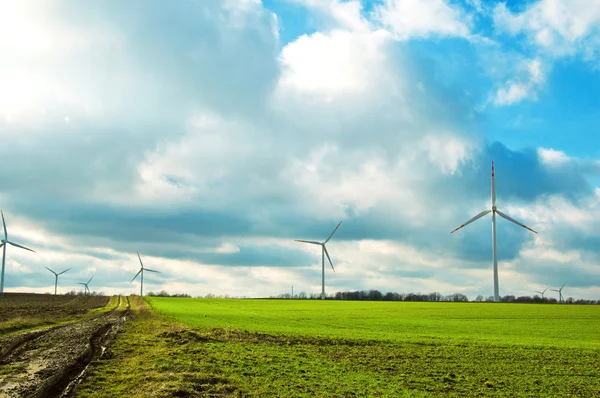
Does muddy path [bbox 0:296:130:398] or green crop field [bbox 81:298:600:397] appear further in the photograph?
green crop field [bbox 81:298:600:397]

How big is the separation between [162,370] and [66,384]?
3728 millimetres

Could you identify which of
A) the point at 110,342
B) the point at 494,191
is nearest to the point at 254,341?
the point at 110,342

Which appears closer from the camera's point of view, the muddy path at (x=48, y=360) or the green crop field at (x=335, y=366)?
the muddy path at (x=48, y=360)

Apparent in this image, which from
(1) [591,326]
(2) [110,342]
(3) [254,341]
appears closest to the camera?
(2) [110,342]

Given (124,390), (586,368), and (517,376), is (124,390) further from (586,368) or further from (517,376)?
(586,368)

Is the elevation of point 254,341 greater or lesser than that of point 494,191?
lesser

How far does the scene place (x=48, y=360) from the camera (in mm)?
26297

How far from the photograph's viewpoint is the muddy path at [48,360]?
19859 mm

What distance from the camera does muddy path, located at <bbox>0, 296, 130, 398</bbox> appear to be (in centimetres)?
1986

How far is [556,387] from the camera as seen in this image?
23.0 meters

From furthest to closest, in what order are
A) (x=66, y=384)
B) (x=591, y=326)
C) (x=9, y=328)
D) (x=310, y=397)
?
(x=591, y=326), (x=9, y=328), (x=66, y=384), (x=310, y=397)

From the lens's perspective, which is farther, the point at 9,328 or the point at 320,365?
the point at 9,328

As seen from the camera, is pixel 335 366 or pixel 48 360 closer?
pixel 48 360

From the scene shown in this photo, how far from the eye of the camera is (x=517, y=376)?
25.3 meters
